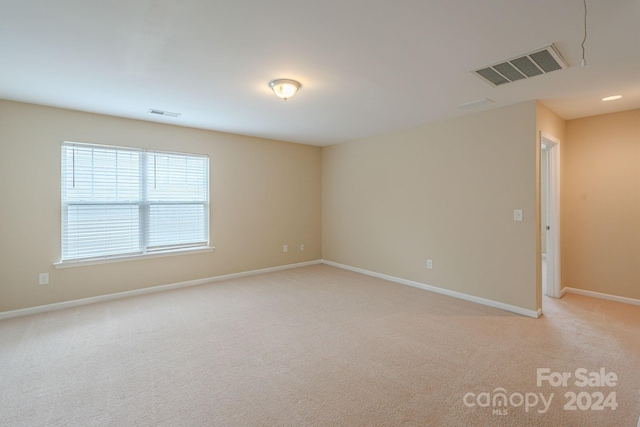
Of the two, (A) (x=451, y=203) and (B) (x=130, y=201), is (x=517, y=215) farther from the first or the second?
(B) (x=130, y=201)

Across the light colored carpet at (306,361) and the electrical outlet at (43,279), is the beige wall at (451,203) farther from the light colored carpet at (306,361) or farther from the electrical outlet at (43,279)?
the electrical outlet at (43,279)

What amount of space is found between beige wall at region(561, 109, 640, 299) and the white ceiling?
0.38m

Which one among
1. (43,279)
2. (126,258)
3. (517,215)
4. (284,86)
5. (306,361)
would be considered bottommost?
(306,361)

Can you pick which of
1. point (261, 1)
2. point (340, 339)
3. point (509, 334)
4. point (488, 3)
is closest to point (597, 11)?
point (488, 3)

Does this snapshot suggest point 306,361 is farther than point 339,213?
No

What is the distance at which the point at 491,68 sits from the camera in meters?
2.55

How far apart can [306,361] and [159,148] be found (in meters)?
3.66

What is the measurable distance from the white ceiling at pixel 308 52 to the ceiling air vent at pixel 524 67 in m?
0.08

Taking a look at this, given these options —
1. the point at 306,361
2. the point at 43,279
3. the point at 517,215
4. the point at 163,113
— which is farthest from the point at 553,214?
the point at 43,279

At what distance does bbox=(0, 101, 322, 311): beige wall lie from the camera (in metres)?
3.40

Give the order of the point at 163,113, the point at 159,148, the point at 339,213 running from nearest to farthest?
the point at 163,113
the point at 159,148
the point at 339,213

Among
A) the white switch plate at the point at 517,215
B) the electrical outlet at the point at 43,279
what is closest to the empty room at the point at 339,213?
the electrical outlet at the point at 43,279

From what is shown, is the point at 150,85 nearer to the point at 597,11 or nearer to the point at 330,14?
the point at 330,14

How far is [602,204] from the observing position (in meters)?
3.93
